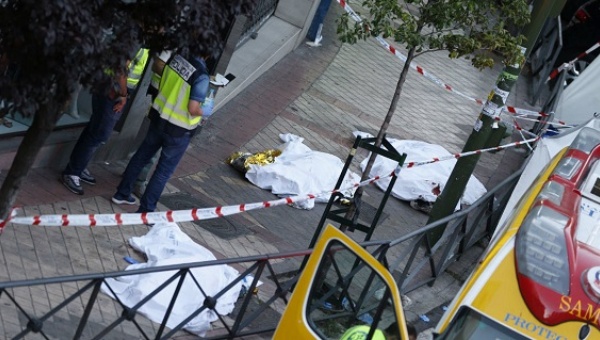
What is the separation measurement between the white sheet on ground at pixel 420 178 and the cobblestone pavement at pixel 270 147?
0.20m

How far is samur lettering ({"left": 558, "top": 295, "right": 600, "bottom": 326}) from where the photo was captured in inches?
296

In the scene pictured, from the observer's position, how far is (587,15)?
22.1 m

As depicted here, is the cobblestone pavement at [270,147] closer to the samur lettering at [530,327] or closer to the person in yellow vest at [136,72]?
the person in yellow vest at [136,72]

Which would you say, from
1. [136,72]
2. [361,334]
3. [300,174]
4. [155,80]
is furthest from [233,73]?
[361,334]

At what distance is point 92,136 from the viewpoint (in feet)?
33.0

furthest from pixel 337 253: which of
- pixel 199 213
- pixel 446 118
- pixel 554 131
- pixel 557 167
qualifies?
pixel 446 118

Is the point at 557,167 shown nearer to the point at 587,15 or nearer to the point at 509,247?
the point at 509,247

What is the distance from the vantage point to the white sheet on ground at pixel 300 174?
12.4 m

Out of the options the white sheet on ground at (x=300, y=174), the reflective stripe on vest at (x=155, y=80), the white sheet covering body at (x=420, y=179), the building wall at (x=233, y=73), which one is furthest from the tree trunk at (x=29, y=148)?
the white sheet covering body at (x=420, y=179)

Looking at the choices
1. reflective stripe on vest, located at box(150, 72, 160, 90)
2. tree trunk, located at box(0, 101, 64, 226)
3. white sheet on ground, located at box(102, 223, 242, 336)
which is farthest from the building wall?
tree trunk, located at box(0, 101, 64, 226)

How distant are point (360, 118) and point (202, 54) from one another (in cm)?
919

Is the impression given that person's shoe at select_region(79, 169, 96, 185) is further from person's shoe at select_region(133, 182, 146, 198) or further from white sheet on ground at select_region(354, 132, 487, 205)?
white sheet on ground at select_region(354, 132, 487, 205)

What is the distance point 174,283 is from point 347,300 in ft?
4.69

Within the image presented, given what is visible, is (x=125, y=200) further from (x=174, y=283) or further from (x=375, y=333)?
(x=375, y=333)
